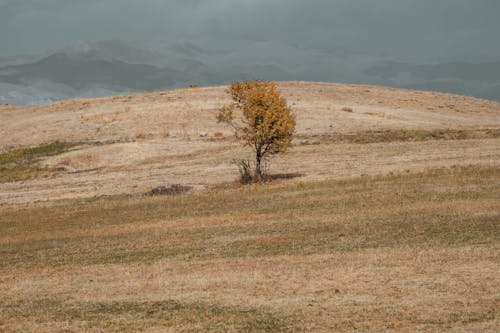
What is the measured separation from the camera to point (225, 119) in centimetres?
5872

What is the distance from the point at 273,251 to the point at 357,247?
3.45 meters

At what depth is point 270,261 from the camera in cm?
2670

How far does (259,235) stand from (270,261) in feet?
21.1

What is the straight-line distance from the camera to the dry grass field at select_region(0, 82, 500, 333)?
1964 cm

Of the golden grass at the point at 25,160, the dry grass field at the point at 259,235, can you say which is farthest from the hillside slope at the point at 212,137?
the golden grass at the point at 25,160

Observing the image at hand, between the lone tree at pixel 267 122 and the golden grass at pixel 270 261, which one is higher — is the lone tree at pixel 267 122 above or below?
above

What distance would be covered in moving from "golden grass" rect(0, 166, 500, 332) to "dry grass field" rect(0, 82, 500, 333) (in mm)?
90

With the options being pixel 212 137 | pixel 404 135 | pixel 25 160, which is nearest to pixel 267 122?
pixel 404 135

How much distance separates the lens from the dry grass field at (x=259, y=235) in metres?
19.6

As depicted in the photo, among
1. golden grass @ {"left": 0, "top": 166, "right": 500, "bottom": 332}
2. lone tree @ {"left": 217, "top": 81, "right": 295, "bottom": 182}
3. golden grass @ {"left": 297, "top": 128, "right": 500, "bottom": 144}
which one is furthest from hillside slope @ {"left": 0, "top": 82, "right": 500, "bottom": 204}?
golden grass @ {"left": 0, "top": 166, "right": 500, "bottom": 332}

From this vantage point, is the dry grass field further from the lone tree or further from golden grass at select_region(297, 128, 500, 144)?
the lone tree

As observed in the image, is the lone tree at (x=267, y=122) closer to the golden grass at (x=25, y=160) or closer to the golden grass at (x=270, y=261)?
the golden grass at (x=270, y=261)

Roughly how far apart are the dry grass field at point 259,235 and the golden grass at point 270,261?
0.30 ft

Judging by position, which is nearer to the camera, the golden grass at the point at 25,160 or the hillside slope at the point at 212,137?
the hillside slope at the point at 212,137
